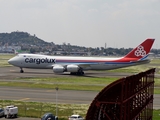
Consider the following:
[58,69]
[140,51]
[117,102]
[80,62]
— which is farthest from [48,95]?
[140,51]

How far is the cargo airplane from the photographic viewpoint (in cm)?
8525

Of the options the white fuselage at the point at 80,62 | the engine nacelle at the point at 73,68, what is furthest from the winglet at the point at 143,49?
the engine nacelle at the point at 73,68

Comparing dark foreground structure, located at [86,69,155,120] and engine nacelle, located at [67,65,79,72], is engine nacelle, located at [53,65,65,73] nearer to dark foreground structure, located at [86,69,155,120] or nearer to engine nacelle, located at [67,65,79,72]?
engine nacelle, located at [67,65,79,72]

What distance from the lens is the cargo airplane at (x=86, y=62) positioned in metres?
85.2

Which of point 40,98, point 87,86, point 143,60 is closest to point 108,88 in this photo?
point 40,98

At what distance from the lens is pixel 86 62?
8700 centimetres

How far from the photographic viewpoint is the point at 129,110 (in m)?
22.5

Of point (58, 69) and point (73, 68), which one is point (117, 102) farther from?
point (58, 69)

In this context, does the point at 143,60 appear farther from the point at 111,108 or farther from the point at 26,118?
the point at 111,108

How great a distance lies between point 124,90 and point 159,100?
29.1 meters

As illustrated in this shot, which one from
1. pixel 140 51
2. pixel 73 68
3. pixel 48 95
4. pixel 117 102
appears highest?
pixel 140 51

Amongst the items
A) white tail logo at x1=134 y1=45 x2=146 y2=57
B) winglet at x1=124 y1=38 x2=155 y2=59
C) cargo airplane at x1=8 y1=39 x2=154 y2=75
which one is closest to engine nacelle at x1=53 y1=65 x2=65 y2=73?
cargo airplane at x1=8 y1=39 x2=154 y2=75

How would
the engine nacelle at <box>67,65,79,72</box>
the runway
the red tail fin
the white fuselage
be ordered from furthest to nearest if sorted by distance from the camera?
the white fuselage → the red tail fin → the engine nacelle at <box>67,65,79,72</box> → the runway

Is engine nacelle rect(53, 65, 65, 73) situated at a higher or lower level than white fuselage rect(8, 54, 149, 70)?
lower
